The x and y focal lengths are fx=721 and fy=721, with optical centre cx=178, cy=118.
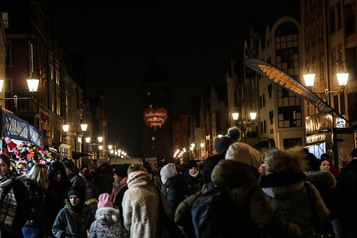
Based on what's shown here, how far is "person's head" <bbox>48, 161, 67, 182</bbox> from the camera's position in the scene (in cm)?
1412

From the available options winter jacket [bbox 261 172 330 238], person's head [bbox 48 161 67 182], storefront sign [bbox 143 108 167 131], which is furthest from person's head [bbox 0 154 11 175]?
storefront sign [bbox 143 108 167 131]

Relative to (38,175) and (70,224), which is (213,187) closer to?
(70,224)

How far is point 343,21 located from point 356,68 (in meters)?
2.94

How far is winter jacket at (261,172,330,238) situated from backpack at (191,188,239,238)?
123 cm

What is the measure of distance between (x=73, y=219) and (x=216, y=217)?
5473 millimetres

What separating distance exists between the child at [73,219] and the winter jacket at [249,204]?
17.5ft

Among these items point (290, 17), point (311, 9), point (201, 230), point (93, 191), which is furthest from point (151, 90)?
point (201, 230)

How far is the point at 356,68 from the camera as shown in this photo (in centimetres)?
3756

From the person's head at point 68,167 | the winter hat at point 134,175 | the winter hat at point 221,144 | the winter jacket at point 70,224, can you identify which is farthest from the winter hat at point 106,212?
the person's head at point 68,167

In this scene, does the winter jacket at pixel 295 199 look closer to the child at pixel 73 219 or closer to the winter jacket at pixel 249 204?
the winter jacket at pixel 249 204

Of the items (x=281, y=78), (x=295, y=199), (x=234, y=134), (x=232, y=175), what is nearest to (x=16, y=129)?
(x=234, y=134)

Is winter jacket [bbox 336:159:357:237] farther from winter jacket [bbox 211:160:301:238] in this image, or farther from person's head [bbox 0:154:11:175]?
person's head [bbox 0:154:11:175]

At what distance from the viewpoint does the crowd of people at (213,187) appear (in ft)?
20.2

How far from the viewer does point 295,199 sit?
7.32 m
